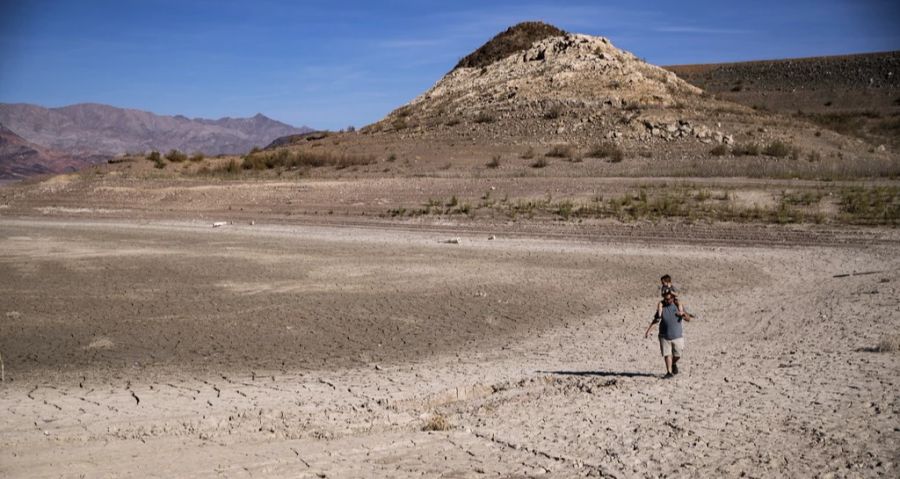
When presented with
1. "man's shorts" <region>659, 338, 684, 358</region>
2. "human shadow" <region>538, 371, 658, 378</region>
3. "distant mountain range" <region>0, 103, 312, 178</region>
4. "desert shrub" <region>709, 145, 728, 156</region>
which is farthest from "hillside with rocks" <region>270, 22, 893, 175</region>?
"distant mountain range" <region>0, 103, 312, 178</region>

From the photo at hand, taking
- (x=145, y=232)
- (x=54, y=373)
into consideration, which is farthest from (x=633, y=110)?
(x=54, y=373)

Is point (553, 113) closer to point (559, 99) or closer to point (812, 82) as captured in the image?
point (559, 99)

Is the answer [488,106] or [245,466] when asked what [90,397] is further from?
[488,106]

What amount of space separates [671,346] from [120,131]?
374 ft

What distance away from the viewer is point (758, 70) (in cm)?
6906

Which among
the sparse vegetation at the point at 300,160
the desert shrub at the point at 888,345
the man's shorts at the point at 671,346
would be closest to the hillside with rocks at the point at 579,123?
the sparse vegetation at the point at 300,160

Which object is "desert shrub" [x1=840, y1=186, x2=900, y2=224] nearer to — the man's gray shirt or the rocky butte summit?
the rocky butte summit

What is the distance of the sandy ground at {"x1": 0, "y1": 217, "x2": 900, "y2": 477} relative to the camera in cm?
605

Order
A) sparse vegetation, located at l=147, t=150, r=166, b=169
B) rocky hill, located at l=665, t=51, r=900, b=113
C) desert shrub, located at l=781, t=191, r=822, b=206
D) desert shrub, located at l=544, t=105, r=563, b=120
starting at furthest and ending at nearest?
rocky hill, located at l=665, t=51, r=900, b=113 → sparse vegetation, located at l=147, t=150, r=166, b=169 → desert shrub, located at l=544, t=105, r=563, b=120 → desert shrub, located at l=781, t=191, r=822, b=206

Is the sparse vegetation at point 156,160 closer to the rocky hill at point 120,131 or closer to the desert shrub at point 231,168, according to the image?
the desert shrub at point 231,168

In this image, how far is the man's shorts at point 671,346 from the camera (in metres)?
7.91

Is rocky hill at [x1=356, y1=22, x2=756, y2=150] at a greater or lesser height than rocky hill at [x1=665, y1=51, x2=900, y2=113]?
lesser

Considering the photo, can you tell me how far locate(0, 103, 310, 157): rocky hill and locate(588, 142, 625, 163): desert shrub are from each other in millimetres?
71834

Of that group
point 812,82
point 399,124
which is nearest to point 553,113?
point 399,124
